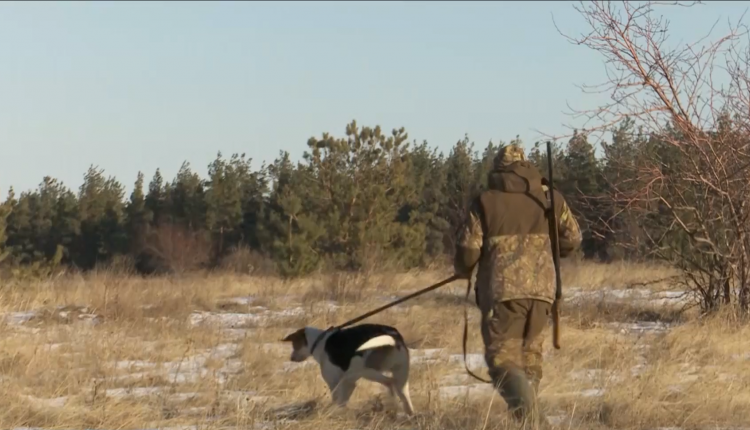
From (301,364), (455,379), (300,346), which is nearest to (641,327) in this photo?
(455,379)

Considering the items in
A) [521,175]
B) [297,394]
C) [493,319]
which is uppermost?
[521,175]

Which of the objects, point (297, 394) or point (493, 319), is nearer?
point (493, 319)

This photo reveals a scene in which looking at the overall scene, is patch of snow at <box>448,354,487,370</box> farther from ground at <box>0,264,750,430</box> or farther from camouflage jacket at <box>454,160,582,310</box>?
camouflage jacket at <box>454,160,582,310</box>

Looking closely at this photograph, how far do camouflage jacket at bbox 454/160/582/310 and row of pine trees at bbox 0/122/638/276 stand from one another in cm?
340

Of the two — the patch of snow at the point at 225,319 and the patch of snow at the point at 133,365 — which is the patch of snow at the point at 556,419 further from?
the patch of snow at the point at 225,319

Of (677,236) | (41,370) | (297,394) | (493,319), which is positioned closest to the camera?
(493,319)

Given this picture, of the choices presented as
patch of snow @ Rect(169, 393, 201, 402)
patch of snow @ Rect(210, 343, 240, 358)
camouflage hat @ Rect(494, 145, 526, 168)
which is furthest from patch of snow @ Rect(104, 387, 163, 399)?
camouflage hat @ Rect(494, 145, 526, 168)

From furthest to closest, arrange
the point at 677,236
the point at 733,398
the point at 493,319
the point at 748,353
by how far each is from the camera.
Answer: the point at 677,236 → the point at 748,353 → the point at 733,398 → the point at 493,319

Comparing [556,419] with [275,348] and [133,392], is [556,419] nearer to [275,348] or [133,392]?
[133,392]

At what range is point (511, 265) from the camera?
17.4 ft

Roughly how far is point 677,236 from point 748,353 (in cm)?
668

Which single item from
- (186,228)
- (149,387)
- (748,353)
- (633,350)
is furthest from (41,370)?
(186,228)

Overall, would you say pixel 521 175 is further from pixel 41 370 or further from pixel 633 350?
pixel 41 370

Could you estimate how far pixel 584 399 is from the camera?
19.4 ft
